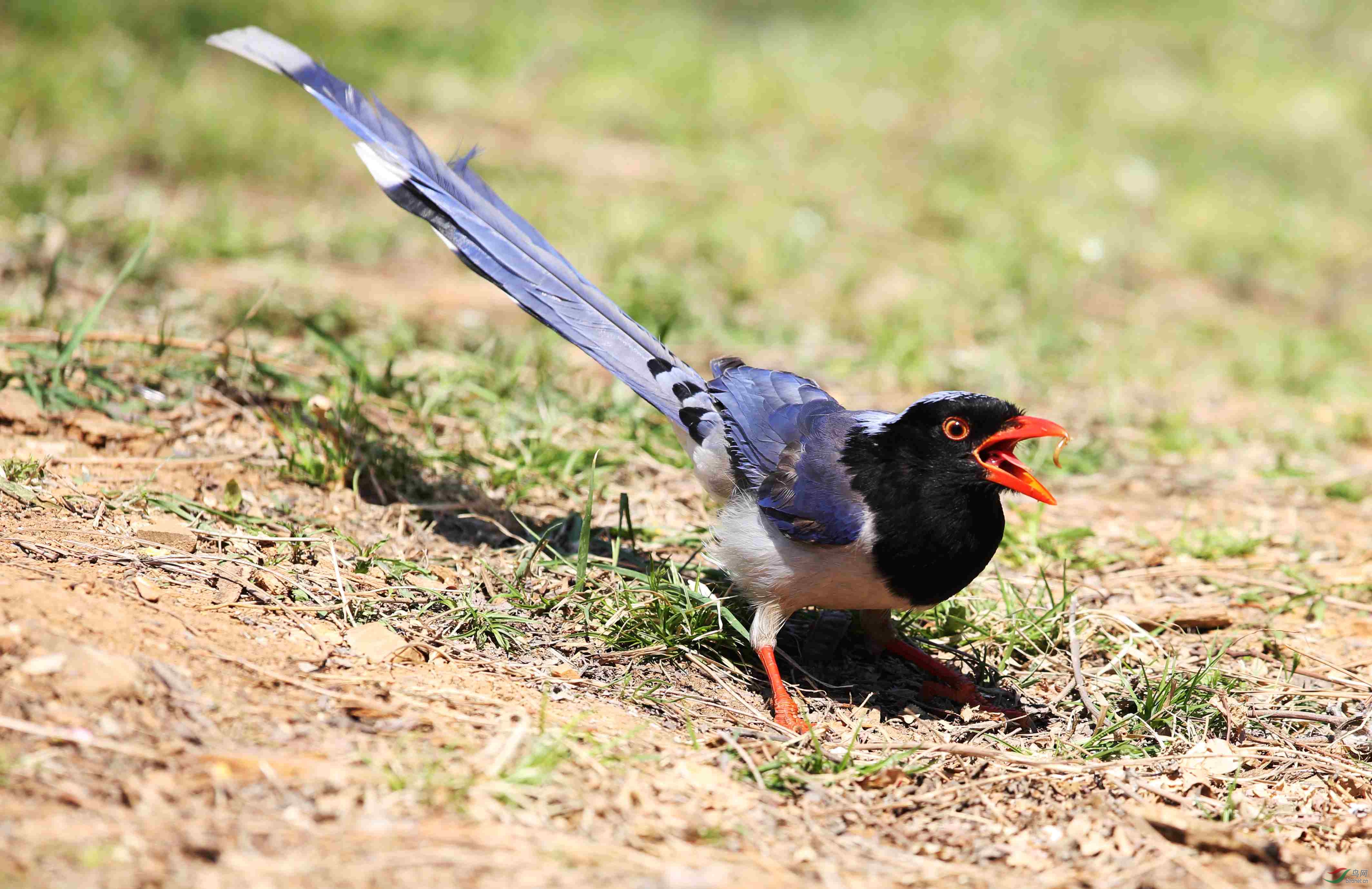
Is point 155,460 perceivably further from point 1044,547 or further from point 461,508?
point 1044,547

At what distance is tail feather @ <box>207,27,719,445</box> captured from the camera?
4062 mm

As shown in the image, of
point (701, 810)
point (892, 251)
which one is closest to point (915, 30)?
point (892, 251)

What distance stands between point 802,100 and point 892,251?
9.92ft

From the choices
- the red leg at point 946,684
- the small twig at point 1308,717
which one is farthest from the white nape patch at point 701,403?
the small twig at point 1308,717

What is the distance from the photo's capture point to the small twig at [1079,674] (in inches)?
148

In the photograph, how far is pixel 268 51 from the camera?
407cm

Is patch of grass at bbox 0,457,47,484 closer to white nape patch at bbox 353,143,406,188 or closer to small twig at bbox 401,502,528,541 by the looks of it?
small twig at bbox 401,502,528,541

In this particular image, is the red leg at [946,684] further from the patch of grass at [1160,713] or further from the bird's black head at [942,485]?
the bird's black head at [942,485]

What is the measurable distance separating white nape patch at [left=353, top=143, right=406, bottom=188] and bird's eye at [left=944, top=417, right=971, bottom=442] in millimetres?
1893

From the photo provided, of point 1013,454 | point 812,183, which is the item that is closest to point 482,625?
point 1013,454

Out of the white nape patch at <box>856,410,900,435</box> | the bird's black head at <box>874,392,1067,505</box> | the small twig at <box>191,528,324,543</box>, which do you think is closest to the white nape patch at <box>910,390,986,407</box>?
the bird's black head at <box>874,392,1067,505</box>

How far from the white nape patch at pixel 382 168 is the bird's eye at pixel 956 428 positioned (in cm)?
189

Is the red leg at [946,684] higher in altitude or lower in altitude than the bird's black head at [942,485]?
lower

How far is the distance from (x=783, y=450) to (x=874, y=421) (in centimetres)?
30
